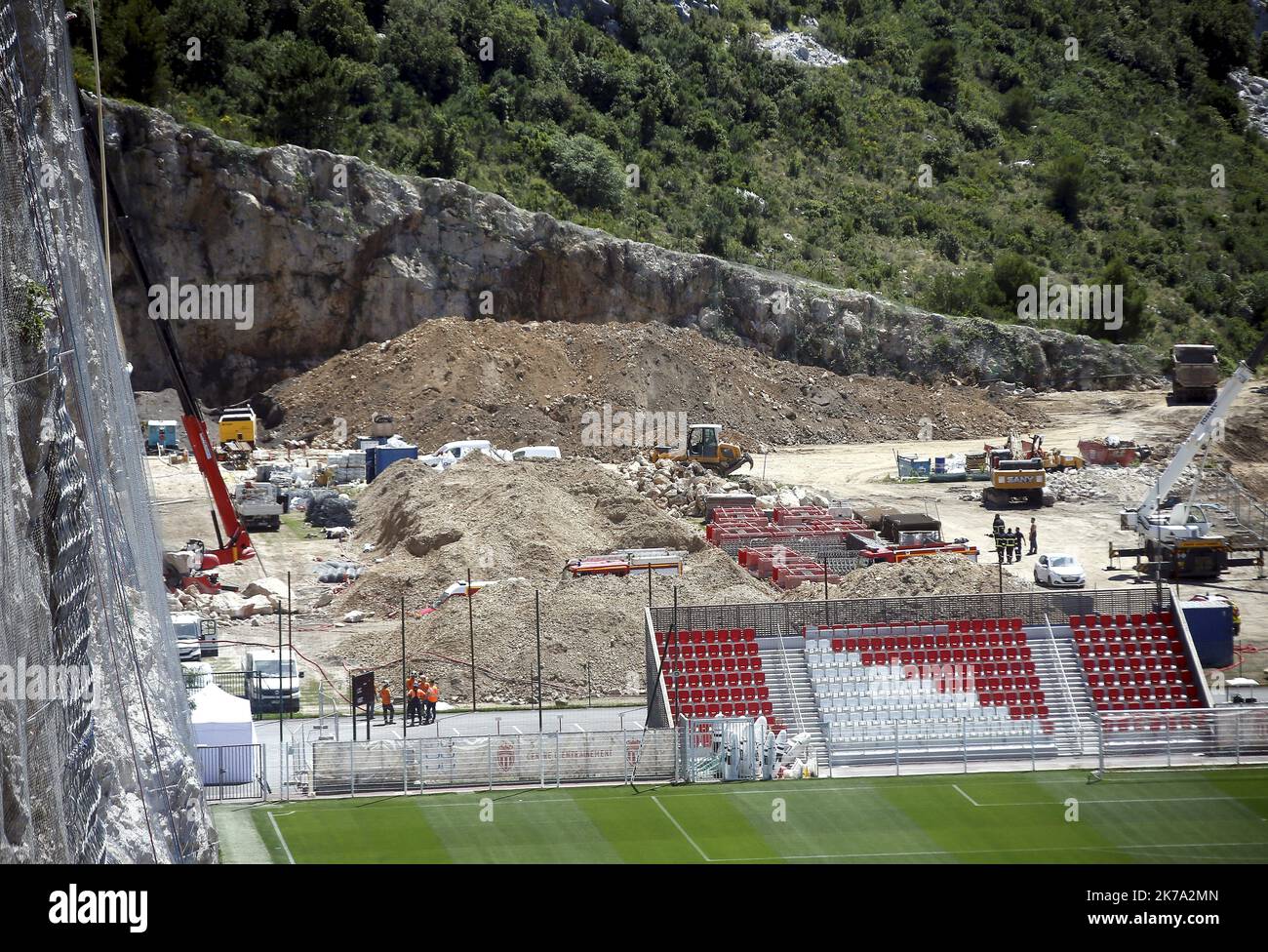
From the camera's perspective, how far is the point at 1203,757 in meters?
30.0

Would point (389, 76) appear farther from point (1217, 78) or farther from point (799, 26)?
point (1217, 78)

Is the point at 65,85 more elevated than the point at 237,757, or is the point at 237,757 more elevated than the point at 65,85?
the point at 65,85

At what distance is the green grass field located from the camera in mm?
25094

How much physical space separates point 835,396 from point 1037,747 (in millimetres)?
41450

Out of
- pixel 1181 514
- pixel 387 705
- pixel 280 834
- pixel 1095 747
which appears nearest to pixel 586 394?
pixel 1181 514

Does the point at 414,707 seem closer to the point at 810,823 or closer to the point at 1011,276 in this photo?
the point at 810,823

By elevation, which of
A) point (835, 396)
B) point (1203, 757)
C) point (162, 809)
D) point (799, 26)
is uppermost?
point (799, 26)

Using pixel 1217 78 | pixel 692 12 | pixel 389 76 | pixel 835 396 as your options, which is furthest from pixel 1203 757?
pixel 1217 78

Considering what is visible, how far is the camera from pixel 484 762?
2845 cm

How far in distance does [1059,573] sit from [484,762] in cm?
2051

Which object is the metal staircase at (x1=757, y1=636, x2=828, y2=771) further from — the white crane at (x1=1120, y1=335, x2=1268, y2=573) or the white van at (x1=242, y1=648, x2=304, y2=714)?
the white crane at (x1=1120, y1=335, x2=1268, y2=573)

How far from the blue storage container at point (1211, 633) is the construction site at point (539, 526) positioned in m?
0.06

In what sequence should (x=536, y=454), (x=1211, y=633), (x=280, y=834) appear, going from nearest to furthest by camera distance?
(x=280, y=834), (x=1211, y=633), (x=536, y=454)

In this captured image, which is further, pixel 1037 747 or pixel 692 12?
pixel 692 12
